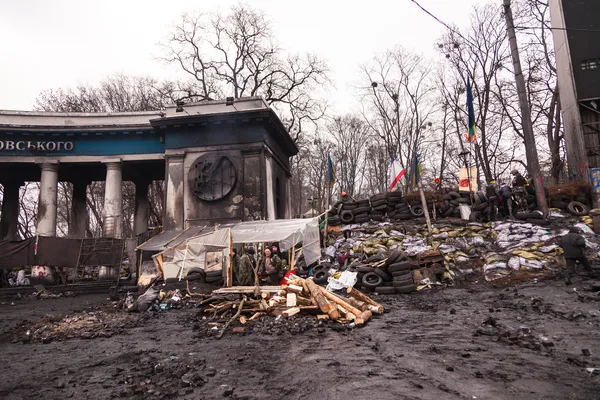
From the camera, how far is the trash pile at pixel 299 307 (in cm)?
766

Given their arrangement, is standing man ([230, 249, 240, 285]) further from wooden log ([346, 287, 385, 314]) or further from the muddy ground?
wooden log ([346, 287, 385, 314])

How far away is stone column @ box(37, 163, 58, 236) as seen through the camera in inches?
806

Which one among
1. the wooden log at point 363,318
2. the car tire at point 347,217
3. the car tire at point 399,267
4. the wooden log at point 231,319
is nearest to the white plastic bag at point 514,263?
the car tire at point 399,267

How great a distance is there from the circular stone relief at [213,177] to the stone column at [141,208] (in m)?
8.17

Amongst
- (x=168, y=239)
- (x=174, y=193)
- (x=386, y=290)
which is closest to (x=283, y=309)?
(x=386, y=290)

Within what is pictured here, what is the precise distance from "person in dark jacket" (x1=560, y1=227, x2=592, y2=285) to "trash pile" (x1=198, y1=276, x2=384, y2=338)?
569 cm

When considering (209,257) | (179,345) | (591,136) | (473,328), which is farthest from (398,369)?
(591,136)

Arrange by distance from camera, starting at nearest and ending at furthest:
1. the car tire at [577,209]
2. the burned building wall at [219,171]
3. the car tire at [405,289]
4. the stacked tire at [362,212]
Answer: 1. the car tire at [405,289]
2. the car tire at [577,209]
3. the burned building wall at [219,171]
4. the stacked tire at [362,212]

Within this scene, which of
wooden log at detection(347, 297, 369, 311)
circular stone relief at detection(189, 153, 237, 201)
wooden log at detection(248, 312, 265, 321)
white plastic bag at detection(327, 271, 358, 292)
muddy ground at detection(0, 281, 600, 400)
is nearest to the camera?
muddy ground at detection(0, 281, 600, 400)

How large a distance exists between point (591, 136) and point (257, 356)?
877 inches

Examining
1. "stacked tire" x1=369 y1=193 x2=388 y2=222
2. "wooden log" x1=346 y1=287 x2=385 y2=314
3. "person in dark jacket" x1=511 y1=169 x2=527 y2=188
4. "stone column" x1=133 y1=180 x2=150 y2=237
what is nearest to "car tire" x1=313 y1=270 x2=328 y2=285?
"wooden log" x1=346 y1=287 x2=385 y2=314

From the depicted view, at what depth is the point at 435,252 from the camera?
39.9 ft

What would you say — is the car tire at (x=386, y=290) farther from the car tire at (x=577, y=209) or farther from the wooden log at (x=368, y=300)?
the car tire at (x=577, y=209)

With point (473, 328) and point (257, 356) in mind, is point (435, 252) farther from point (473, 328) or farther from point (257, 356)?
point (257, 356)
